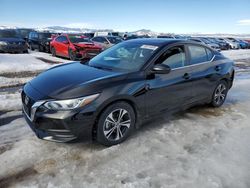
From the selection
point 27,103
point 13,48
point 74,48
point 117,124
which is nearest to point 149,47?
point 117,124

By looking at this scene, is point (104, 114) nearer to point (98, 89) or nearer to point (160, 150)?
point (98, 89)

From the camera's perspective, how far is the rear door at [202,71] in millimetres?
4508

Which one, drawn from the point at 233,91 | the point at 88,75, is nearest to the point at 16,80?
the point at 88,75

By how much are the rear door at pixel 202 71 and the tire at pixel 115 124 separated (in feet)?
5.28

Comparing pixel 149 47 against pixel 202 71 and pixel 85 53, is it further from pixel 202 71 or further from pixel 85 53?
pixel 85 53

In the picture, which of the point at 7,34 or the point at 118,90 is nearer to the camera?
the point at 118,90

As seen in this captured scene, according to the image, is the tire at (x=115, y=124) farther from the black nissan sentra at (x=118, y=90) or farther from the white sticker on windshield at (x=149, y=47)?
the white sticker on windshield at (x=149, y=47)

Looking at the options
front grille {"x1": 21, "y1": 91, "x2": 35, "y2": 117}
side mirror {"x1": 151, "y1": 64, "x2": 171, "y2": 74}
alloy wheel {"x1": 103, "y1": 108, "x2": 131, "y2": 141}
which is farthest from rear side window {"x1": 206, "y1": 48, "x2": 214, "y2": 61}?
front grille {"x1": 21, "y1": 91, "x2": 35, "y2": 117}

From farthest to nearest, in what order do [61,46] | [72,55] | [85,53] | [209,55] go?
[61,46], [72,55], [85,53], [209,55]

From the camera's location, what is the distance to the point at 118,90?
3.27m

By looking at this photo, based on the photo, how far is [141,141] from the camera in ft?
12.1

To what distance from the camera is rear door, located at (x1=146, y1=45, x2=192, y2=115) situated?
12.3ft

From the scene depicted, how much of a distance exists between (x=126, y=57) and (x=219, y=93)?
253 centimetres

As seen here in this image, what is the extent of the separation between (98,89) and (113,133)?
737mm
